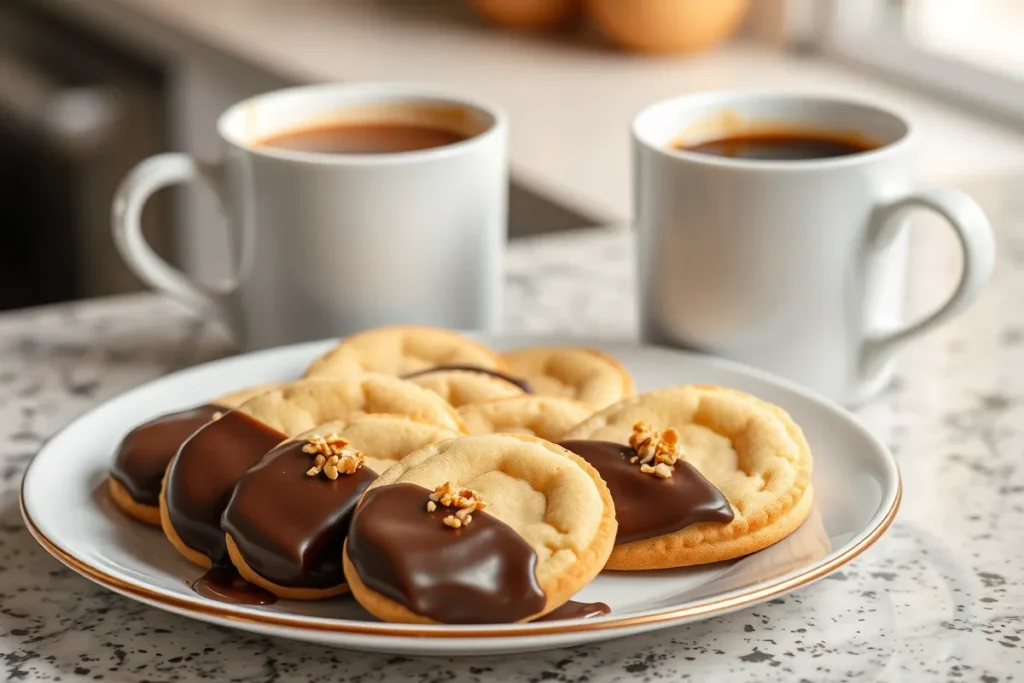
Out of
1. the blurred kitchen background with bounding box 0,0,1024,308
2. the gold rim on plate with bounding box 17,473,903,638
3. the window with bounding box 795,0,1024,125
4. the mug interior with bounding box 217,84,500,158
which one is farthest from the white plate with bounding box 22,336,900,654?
the window with bounding box 795,0,1024,125

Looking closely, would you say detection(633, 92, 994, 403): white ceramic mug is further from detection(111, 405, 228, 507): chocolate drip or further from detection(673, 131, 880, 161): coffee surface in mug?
detection(111, 405, 228, 507): chocolate drip

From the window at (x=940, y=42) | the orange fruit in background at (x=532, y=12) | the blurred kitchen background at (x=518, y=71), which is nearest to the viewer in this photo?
the blurred kitchen background at (x=518, y=71)

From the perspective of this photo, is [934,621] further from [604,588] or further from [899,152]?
[899,152]

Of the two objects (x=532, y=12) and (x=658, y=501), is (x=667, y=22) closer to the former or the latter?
(x=532, y=12)

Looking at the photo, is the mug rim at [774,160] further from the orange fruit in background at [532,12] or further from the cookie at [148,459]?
the orange fruit in background at [532,12]

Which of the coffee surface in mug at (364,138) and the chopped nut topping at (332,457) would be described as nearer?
the chopped nut topping at (332,457)

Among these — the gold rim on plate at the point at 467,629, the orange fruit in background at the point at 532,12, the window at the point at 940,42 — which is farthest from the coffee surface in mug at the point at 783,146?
the orange fruit in background at the point at 532,12

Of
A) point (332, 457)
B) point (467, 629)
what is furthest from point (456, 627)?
point (332, 457)
